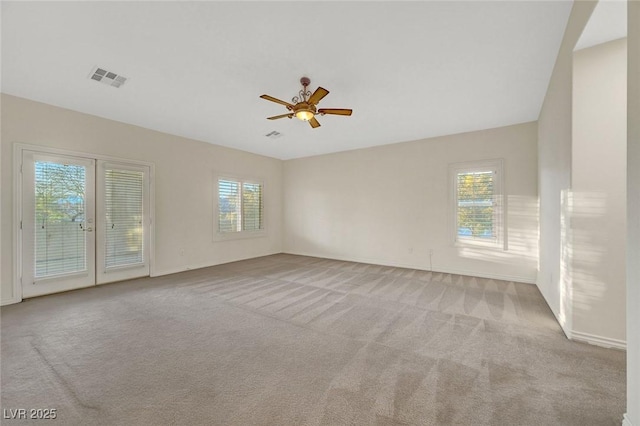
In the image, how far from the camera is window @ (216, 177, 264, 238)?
245 inches

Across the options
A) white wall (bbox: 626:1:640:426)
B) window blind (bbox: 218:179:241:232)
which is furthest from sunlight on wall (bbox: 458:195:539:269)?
window blind (bbox: 218:179:241:232)

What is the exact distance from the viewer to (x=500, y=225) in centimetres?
470

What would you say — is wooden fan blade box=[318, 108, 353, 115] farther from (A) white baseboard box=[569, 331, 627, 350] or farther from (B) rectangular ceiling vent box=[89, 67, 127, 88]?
(A) white baseboard box=[569, 331, 627, 350]

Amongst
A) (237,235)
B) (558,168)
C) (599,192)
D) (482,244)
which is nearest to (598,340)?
(599,192)

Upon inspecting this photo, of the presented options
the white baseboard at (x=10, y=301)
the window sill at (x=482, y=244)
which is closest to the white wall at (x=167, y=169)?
the white baseboard at (x=10, y=301)

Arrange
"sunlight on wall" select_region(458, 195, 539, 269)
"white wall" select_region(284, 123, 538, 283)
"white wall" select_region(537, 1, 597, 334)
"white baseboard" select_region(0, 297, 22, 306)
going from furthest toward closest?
1. "white wall" select_region(284, 123, 538, 283)
2. "sunlight on wall" select_region(458, 195, 539, 269)
3. "white baseboard" select_region(0, 297, 22, 306)
4. "white wall" select_region(537, 1, 597, 334)

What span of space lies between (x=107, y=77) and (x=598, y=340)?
6.12m

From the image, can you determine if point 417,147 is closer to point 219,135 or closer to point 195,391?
point 219,135

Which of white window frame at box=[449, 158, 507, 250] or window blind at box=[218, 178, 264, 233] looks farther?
window blind at box=[218, 178, 264, 233]

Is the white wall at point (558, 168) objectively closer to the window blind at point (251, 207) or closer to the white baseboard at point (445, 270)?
the white baseboard at point (445, 270)

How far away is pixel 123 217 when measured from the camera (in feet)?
15.1

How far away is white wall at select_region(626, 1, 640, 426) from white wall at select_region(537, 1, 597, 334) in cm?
98

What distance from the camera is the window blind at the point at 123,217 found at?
14.5 ft

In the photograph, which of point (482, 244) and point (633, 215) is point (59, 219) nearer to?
point (633, 215)
